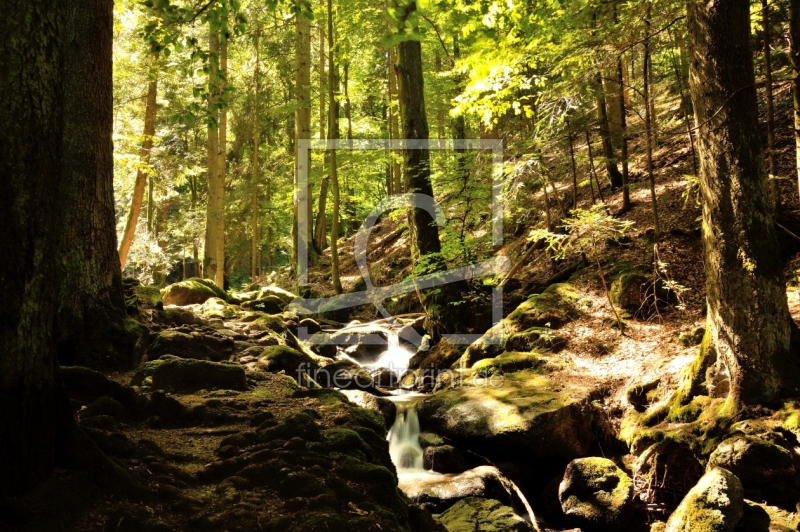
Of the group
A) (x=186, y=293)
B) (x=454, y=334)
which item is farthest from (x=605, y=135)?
(x=186, y=293)

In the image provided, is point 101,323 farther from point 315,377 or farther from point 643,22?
point 643,22

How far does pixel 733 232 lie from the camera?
6.46 metres

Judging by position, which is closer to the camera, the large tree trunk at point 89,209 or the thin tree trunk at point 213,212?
the large tree trunk at point 89,209

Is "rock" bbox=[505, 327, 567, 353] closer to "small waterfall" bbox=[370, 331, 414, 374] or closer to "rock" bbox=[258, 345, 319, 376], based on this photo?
"small waterfall" bbox=[370, 331, 414, 374]

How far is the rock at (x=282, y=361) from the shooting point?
8.07 m

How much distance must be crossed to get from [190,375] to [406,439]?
3.73 m

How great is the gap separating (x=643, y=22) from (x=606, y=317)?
489cm

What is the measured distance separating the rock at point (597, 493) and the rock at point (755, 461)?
106cm

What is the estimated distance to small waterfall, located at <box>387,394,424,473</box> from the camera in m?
7.75

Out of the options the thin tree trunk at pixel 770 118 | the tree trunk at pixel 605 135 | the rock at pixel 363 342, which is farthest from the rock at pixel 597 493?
the rock at pixel 363 342

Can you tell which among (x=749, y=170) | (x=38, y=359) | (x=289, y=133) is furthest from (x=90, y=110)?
(x=289, y=133)

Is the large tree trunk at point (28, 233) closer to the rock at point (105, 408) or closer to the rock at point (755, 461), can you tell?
the rock at point (105, 408)

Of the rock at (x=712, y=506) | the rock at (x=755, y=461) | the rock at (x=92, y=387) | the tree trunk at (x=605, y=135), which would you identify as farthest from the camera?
the tree trunk at (x=605, y=135)

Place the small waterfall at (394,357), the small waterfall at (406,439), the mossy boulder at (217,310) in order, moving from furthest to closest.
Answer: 1. the small waterfall at (394,357)
2. the mossy boulder at (217,310)
3. the small waterfall at (406,439)
